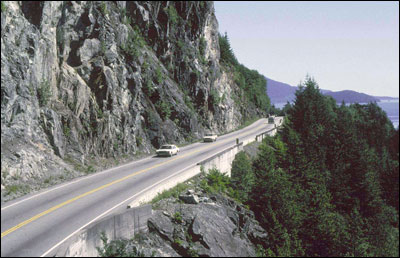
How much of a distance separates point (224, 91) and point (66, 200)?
1914 inches

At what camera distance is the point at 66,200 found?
16594 mm

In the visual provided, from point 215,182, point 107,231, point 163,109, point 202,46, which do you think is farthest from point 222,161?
point 202,46

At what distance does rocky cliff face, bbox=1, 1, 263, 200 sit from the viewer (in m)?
19.5

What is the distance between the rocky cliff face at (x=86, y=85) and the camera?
63.9 feet

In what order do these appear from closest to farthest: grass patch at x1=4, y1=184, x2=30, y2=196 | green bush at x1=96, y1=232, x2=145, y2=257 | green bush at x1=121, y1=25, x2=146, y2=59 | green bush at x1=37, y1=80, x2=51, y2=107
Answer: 1. green bush at x1=96, y1=232, x2=145, y2=257
2. grass patch at x1=4, y1=184, x2=30, y2=196
3. green bush at x1=37, y1=80, x2=51, y2=107
4. green bush at x1=121, y1=25, x2=146, y2=59

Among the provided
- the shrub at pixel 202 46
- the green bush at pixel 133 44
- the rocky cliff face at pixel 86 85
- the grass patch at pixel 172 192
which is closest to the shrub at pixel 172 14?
the rocky cliff face at pixel 86 85

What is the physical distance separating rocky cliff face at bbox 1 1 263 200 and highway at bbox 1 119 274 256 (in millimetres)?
1761

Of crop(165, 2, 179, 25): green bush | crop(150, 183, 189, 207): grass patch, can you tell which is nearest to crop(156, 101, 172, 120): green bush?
crop(165, 2, 179, 25): green bush

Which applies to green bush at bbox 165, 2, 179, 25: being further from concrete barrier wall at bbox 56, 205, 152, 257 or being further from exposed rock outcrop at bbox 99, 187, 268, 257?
concrete barrier wall at bbox 56, 205, 152, 257

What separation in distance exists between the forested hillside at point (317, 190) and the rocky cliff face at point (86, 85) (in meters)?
10.9

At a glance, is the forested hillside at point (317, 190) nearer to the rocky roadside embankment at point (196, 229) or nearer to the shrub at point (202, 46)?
the rocky roadside embankment at point (196, 229)

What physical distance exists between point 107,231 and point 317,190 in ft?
75.7

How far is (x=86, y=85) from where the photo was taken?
26.0 meters

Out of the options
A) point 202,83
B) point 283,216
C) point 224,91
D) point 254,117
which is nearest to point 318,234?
point 283,216
